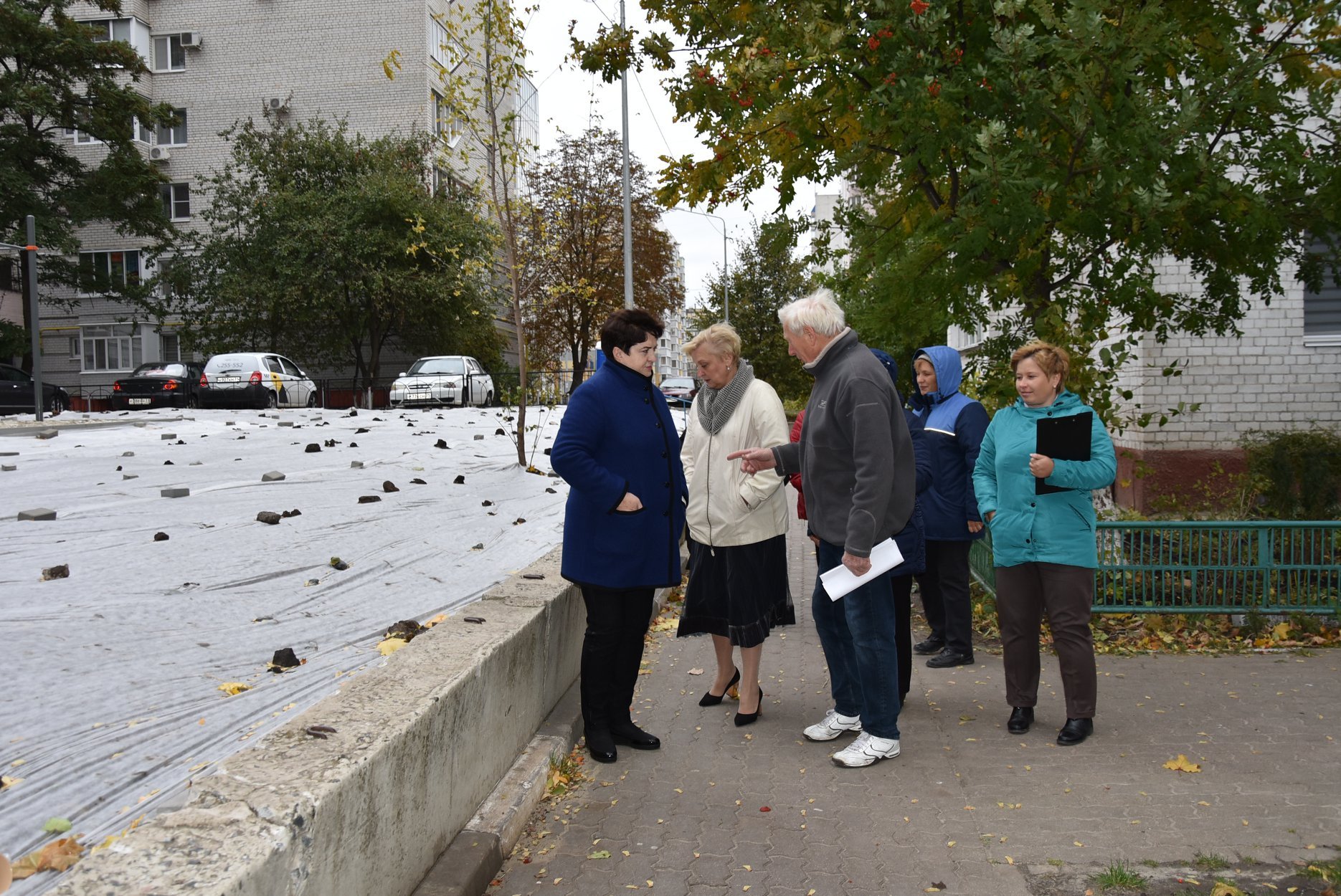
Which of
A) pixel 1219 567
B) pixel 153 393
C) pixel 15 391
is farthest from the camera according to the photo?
pixel 153 393

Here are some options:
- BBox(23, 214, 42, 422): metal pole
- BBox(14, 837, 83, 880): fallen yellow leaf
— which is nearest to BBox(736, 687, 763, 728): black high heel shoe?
BBox(14, 837, 83, 880): fallen yellow leaf

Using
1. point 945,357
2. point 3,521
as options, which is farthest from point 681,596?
point 3,521

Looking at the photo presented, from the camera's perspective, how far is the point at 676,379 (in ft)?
154

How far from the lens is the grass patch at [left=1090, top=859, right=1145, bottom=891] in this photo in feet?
11.6

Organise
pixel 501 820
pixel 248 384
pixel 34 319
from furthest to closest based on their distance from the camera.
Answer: pixel 248 384
pixel 34 319
pixel 501 820

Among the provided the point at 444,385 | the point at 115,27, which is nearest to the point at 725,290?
the point at 444,385

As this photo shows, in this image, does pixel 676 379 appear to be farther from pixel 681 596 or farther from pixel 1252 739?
pixel 1252 739

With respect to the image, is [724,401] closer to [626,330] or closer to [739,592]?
[626,330]

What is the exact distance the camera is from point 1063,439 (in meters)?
5.08

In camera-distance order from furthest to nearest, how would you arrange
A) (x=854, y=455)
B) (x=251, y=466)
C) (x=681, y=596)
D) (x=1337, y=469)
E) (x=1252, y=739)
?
1. (x=1337, y=469)
2. (x=681, y=596)
3. (x=251, y=466)
4. (x=1252, y=739)
5. (x=854, y=455)

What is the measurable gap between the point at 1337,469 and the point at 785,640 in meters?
6.49

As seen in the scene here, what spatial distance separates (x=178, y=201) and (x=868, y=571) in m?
46.9

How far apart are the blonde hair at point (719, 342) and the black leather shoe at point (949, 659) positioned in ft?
8.24

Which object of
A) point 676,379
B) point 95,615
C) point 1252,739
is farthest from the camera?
point 676,379
